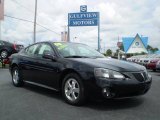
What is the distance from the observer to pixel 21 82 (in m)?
8.88

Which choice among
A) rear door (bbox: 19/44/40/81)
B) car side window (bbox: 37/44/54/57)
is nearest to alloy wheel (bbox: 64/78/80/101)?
car side window (bbox: 37/44/54/57)

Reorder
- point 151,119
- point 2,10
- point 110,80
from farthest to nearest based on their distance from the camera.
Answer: point 2,10 < point 110,80 < point 151,119

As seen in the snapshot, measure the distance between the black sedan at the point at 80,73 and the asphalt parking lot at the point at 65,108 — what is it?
294 mm

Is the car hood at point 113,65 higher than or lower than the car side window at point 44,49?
lower

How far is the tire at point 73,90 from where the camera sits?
6345 millimetres

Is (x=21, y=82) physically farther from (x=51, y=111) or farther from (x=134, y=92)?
(x=134, y=92)

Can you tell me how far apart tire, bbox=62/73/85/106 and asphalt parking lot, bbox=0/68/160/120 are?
0.14 m

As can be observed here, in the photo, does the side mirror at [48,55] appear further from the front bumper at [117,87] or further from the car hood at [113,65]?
the front bumper at [117,87]

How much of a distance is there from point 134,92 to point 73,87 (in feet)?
4.27

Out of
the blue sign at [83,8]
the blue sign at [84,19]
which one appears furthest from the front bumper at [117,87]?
the blue sign at [83,8]

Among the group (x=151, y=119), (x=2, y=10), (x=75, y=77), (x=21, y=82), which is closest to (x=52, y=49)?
(x=75, y=77)

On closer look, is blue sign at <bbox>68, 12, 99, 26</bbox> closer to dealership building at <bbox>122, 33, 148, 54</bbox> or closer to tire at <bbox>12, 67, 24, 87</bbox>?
dealership building at <bbox>122, 33, 148, 54</bbox>

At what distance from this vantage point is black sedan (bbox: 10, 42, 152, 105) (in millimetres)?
6055

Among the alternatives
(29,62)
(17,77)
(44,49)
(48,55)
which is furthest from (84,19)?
(48,55)
